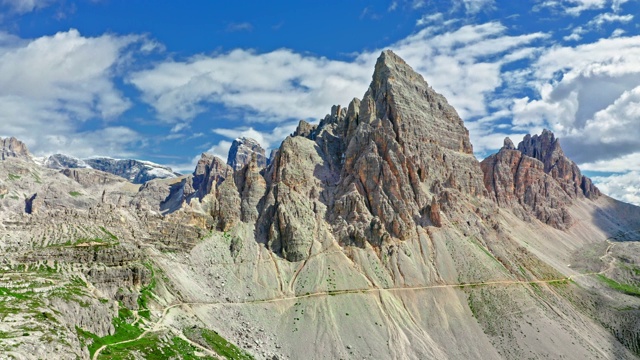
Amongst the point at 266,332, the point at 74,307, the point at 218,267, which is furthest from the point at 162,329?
the point at 218,267

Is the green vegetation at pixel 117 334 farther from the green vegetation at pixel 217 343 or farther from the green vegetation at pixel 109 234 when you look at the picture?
the green vegetation at pixel 109 234

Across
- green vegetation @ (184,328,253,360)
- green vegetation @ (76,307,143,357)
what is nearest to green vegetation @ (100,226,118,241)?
green vegetation @ (76,307,143,357)

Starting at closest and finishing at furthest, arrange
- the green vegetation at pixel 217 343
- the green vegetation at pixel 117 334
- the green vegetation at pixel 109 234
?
the green vegetation at pixel 117 334
the green vegetation at pixel 217 343
the green vegetation at pixel 109 234

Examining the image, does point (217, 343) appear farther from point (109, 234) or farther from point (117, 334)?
point (109, 234)

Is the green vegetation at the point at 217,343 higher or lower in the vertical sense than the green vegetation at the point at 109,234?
lower

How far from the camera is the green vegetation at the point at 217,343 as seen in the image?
13150cm

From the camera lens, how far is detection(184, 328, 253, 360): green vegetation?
132 meters

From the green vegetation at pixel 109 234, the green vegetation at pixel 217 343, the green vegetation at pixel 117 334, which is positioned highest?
the green vegetation at pixel 109 234

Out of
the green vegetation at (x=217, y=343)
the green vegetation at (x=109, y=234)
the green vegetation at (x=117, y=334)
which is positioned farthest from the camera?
the green vegetation at (x=109, y=234)

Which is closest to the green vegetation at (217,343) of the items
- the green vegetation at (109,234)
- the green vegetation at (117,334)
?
the green vegetation at (117,334)

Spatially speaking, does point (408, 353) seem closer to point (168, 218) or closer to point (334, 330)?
point (334, 330)

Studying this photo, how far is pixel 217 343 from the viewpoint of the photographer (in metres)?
135

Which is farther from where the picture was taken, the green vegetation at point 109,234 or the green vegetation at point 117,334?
the green vegetation at point 109,234

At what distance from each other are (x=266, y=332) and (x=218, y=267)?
3400 centimetres
